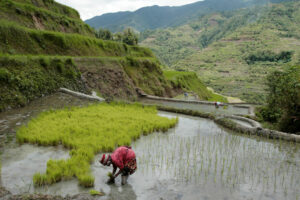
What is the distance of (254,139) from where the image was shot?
923cm

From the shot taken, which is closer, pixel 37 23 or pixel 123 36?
pixel 37 23

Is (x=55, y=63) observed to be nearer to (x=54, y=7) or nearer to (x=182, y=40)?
(x=54, y=7)

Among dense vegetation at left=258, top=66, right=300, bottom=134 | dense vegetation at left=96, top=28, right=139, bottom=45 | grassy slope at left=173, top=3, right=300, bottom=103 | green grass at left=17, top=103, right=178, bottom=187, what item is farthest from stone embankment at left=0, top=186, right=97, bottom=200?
grassy slope at left=173, top=3, right=300, bottom=103

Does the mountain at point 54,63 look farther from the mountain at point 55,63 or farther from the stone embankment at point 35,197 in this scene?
the stone embankment at point 35,197

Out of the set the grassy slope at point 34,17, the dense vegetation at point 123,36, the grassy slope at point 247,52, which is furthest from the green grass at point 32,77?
the grassy slope at point 247,52

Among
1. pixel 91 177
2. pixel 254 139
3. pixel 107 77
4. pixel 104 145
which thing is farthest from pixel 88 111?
pixel 107 77

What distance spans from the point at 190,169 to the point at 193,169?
0.28ft

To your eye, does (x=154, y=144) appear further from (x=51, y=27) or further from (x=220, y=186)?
(x=51, y=27)

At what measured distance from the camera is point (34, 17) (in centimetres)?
2317

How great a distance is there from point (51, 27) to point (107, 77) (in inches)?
387

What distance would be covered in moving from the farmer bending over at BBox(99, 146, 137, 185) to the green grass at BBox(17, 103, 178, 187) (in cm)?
60

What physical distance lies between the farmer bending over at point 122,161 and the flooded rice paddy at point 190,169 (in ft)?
0.87

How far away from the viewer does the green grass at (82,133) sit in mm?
5563

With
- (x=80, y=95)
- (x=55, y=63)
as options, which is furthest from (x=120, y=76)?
(x=80, y=95)
